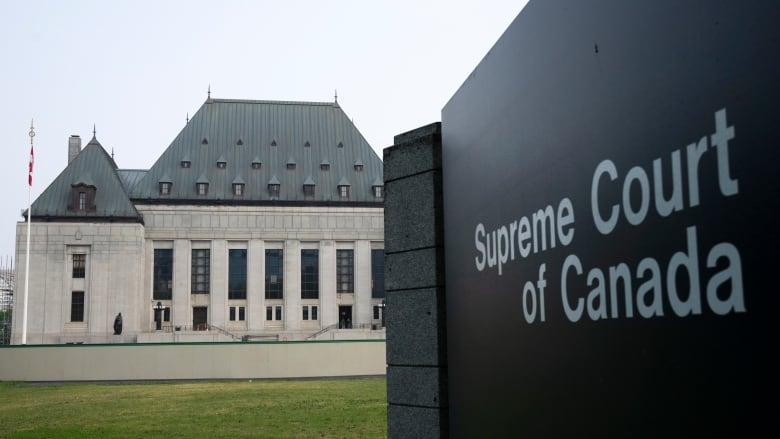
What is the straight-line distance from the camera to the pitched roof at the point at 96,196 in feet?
226

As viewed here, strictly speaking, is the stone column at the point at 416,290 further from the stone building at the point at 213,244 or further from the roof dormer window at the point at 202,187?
the roof dormer window at the point at 202,187

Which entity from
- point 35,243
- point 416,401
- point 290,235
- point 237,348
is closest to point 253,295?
point 290,235

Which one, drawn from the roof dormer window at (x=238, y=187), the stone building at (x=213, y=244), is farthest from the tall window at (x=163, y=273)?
the roof dormer window at (x=238, y=187)

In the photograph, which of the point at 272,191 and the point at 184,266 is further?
the point at 272,191

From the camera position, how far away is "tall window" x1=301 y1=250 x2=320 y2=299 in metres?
73.1

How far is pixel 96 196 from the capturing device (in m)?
70.1

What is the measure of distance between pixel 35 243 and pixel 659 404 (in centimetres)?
7137

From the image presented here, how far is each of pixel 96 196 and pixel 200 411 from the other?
55111 mm

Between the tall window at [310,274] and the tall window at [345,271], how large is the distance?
1.79 metres

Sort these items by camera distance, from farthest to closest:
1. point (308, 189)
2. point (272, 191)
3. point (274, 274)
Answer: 1. point (308, 189)
2. point (272, 191)
3. point (274, 274)

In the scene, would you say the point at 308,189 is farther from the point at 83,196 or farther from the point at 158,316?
the point at 83,196

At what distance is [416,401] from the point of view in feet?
20.5

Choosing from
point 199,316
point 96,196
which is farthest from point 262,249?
point 96,196

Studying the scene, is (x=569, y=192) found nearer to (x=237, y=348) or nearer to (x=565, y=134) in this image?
(x=565, y=134)
